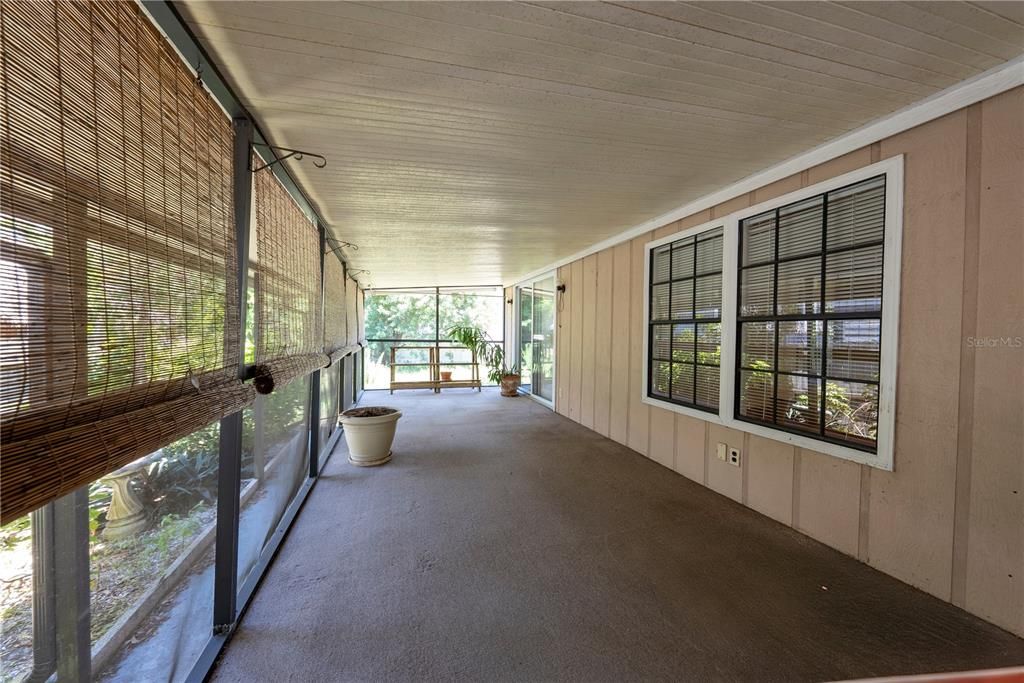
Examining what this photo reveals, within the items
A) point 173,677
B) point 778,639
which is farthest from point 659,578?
point 173,677

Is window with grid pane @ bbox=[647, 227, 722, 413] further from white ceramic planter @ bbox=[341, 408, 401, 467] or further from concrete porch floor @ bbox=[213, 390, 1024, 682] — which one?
white ceramic planter @ bbox=[341, 408, 401, 467]

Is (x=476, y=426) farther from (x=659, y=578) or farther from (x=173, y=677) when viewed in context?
(x=173, y=677)

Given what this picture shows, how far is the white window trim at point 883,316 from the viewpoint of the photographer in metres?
1.91

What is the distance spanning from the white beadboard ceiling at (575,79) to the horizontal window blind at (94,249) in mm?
488

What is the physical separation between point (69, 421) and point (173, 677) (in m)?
1.17

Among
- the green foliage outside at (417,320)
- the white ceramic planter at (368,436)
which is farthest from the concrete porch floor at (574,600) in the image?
the green foliage outside at (417,320)

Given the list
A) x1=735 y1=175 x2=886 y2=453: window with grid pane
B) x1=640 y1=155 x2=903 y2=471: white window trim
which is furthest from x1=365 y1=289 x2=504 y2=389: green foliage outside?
x1=735 y1=175 x2=886 y2=453: window with grid pane

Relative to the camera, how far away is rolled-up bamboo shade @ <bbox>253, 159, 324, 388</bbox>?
1.83 metres

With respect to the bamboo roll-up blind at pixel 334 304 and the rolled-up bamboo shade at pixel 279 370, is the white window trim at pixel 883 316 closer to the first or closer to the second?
the rolled-up bamboo shade at pixel 279 370

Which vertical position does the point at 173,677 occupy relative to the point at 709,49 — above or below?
below

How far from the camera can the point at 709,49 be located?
1.45 metres

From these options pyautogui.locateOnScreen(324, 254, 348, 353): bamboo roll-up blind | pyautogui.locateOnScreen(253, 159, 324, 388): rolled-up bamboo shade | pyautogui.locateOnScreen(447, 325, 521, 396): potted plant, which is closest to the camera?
pyautogui.locateOnScreen(253, 159, 324, 388): rolled-up bamboo shade

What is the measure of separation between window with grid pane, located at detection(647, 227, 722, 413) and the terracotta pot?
13.4 ft

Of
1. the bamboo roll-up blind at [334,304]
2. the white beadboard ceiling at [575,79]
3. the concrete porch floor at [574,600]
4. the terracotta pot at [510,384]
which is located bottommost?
the concrete porch floor at [574,600]
